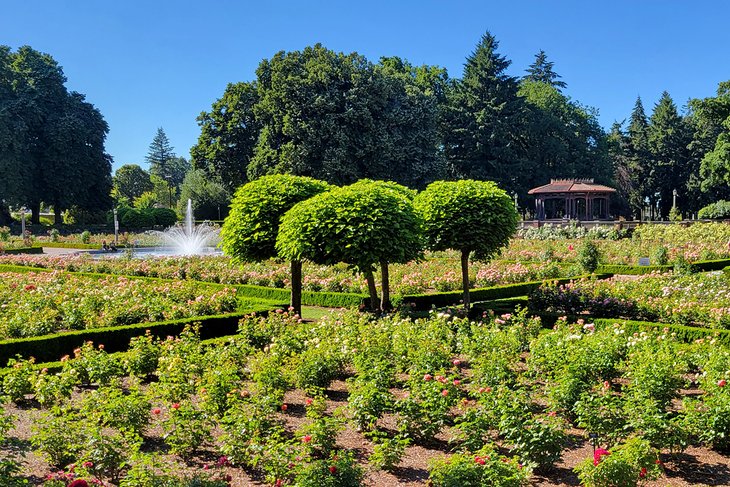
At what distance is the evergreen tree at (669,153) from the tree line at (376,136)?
10cm

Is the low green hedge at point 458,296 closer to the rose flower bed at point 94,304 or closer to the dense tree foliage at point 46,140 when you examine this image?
the rose flower bed at point 94,304

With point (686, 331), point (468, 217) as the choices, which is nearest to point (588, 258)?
point (468, 217)

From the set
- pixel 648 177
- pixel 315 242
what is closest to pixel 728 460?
pixel 315 242

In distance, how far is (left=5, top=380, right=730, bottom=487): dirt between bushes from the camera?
5801 mm

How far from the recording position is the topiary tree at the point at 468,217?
12.9 metres

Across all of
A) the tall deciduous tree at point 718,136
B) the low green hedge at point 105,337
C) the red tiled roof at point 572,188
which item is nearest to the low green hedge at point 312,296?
the low green hedge at point 105,337

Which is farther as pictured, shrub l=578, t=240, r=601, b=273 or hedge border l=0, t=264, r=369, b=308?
shrub l=578, t=240, r=601, b=273

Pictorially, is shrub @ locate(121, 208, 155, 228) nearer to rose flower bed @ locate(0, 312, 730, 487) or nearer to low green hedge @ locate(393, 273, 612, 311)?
low green hedge @ locate(393, 273, 612, 311)

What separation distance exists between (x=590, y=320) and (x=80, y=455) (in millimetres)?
9184

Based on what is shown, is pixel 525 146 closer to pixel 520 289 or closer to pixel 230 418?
pixel 520 289

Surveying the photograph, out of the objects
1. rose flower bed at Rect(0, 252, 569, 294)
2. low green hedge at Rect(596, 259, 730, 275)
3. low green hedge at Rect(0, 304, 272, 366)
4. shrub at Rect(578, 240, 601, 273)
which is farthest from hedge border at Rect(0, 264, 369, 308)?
low green hedge at Rect(596, 259, 730, 275)

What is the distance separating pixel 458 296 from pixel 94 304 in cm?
799

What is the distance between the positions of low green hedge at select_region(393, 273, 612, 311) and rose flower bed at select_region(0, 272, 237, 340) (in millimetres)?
3937

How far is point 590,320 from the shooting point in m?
12.1
